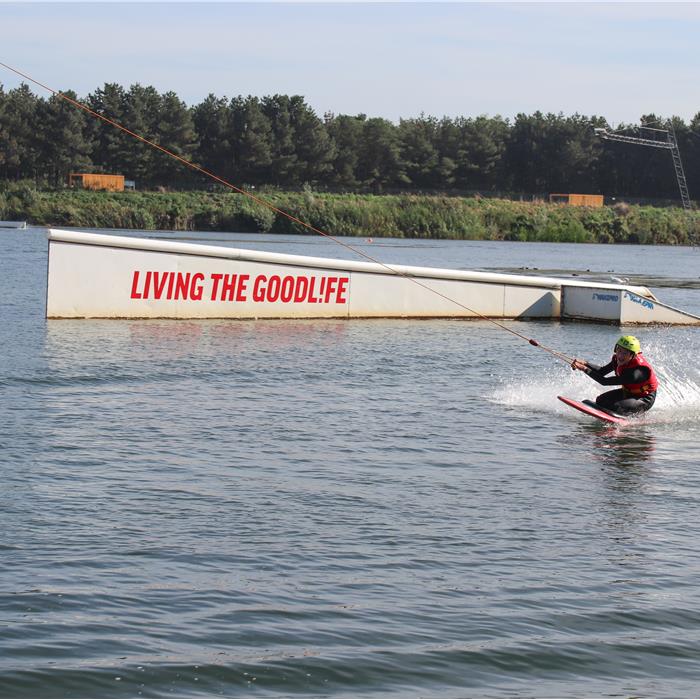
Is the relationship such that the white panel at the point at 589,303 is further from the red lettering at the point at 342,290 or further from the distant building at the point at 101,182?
the distant building at the point at 101,182

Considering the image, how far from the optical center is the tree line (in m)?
97.1

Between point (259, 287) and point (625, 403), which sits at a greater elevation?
point (259, 287)

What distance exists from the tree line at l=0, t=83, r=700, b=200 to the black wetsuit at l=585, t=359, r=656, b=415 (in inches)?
3257

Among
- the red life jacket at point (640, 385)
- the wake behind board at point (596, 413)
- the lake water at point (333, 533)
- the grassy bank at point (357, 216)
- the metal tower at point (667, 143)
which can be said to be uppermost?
the metal tower at point (667, 143)

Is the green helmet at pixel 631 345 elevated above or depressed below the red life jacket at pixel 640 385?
above

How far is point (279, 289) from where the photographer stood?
24766 millimetres

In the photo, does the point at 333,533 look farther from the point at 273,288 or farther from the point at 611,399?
the point at 273,288

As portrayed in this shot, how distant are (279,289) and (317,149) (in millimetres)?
83510

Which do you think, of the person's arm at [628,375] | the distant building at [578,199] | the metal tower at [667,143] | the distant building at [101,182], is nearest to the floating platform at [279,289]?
the person's arm at [628,375]

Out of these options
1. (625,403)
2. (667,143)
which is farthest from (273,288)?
(667,143)

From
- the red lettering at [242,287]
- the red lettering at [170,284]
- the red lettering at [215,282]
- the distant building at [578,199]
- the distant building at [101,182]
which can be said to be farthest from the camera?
the distant building at [578,199]

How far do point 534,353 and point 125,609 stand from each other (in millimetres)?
15261

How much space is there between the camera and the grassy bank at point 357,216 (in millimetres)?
70125

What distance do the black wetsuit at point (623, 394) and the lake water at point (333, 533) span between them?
0.35 m
